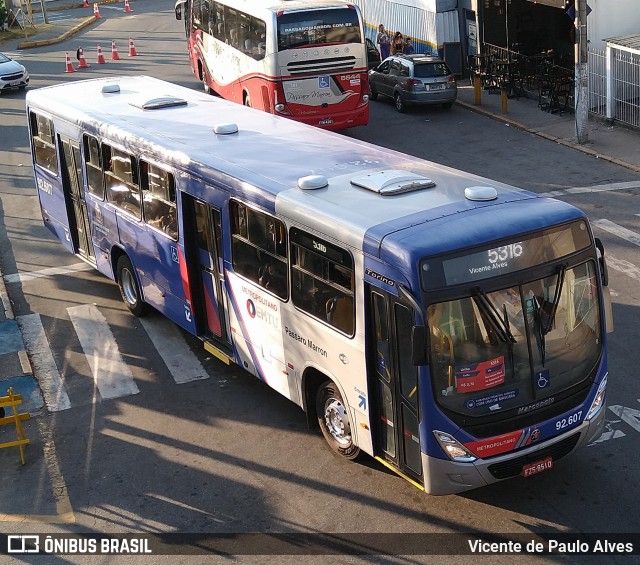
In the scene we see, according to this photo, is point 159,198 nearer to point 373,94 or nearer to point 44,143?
point 44,143

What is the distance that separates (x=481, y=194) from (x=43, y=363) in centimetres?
708

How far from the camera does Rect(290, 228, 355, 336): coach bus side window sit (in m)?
9.53

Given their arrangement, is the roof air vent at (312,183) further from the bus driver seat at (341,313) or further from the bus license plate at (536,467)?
the bus license plate at (536,467)

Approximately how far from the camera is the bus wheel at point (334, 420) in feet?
33.9

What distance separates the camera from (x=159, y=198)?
1313 centimetres

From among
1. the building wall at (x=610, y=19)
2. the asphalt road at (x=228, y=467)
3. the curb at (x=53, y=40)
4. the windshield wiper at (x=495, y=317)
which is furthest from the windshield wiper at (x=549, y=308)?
the curb at (x=53, y=40)

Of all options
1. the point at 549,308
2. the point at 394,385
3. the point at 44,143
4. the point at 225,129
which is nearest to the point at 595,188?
the point at 225,129

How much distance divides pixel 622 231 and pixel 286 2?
1095 cm

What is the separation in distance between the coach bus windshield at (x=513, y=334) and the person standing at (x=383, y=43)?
2453cm

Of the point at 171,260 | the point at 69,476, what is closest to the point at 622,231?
the point at 171,260

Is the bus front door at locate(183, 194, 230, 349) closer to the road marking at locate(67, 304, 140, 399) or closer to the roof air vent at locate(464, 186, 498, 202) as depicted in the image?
the road marking at locate(67, 304, 140, 399)

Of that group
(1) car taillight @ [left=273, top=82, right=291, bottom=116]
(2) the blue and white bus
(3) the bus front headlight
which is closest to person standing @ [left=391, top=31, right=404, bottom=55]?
(1) car taillight @ [left=273, top=82, right=291, bottom=116]

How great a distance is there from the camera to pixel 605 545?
8.85 meters

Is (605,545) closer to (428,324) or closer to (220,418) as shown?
(428,324)
